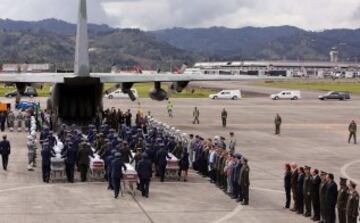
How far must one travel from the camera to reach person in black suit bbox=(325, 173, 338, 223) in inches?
619

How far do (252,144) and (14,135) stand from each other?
43.9 feet

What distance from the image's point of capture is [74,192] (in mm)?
19484

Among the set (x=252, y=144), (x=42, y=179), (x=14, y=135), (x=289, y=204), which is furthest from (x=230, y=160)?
(x=14, y=135)

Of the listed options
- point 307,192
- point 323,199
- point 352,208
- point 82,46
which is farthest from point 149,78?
point 352,208

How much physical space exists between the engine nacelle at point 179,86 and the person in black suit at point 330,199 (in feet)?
66.0

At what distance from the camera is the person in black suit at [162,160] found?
69.3 feet

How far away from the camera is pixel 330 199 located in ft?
51.6

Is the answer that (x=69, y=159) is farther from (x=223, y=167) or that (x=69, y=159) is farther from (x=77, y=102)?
(x=77, y=102)

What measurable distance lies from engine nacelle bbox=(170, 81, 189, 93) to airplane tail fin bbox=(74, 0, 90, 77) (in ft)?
20.6

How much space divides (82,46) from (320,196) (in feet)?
60.7

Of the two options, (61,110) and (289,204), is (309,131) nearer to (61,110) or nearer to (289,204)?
(61,110)

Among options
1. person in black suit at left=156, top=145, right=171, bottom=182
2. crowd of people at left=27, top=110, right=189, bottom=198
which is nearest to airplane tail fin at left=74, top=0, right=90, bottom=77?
crowd of people at left=27, top=110, right=189, bottom=198

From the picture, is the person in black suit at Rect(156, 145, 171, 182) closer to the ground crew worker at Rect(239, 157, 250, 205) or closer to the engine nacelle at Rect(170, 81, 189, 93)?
the ground crew worker at Rect(239, 157, 250, 205)

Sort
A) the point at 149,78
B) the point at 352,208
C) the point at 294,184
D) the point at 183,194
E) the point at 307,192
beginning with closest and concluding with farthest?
1. the point at 352,208
2. the point at 307,192
3. the point at 294,184
4. the point at 183,194
5. the point at 149,78
